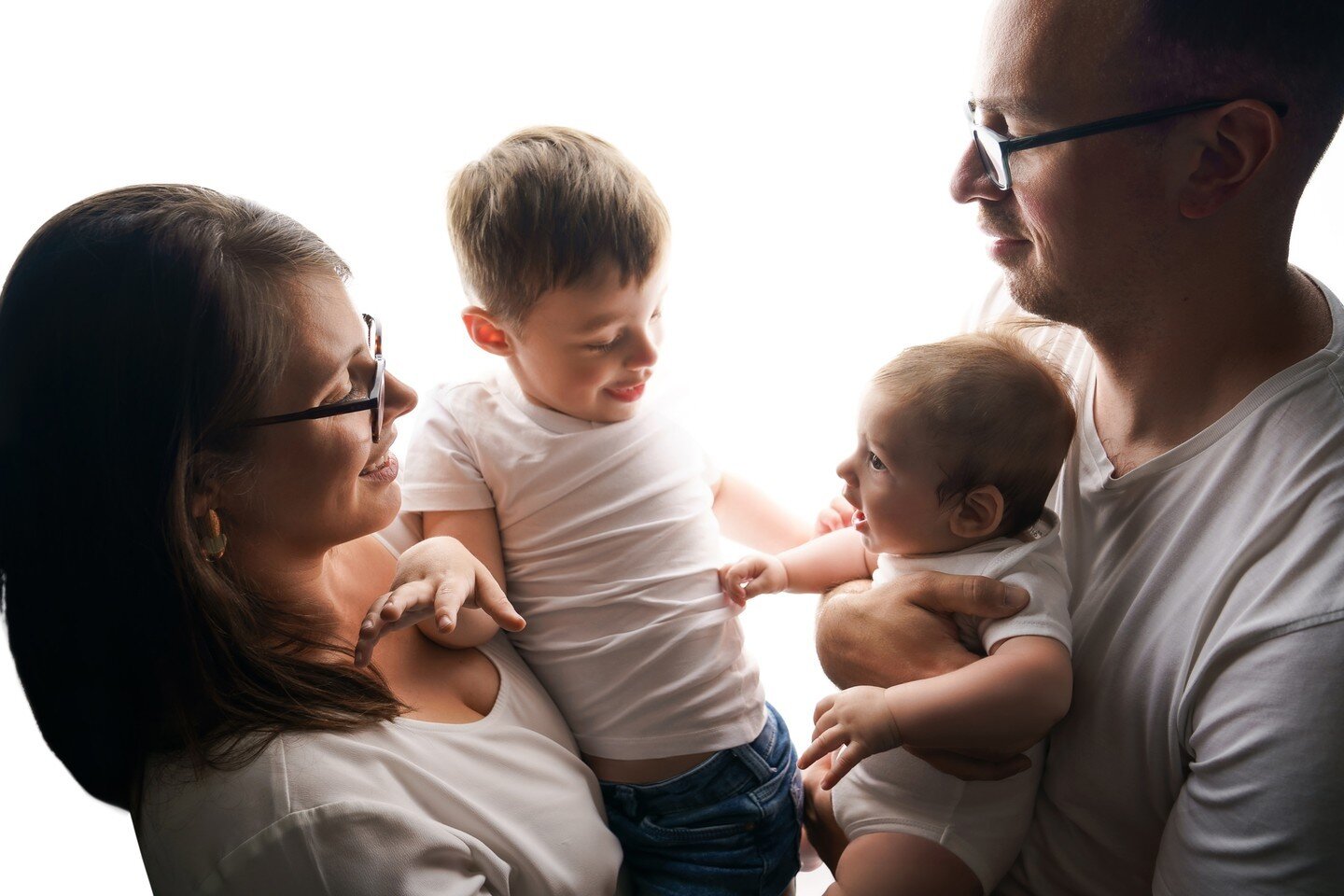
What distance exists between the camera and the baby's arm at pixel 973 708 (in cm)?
133

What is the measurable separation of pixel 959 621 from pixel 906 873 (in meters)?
0.36

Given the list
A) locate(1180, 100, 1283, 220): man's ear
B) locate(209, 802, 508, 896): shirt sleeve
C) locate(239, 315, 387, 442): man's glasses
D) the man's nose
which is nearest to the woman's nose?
locate(239, 315, 387, 442): man's glasses

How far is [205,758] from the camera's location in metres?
1.23

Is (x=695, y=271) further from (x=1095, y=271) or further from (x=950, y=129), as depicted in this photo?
(x=1095, y=271)

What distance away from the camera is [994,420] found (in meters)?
1.45

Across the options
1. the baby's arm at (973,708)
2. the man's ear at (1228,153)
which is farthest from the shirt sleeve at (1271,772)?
the man's ear at (1228,153)

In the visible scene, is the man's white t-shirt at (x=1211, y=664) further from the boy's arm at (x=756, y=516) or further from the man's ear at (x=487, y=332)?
the man's ear at (x=487, y=332)

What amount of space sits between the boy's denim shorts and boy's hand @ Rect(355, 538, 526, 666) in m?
0.40

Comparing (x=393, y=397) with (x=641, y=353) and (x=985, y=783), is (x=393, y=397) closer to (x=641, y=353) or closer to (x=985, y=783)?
(x=641, y=353)

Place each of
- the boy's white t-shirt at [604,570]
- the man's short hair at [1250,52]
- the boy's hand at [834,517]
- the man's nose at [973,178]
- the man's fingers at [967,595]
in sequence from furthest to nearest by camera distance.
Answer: the boy's hand at [834,517]
the boy's white t-shirt at [604,570]
the man's nose at [973,178]
the man's fingers at [967,595]
the man's short hair at [1250,52]

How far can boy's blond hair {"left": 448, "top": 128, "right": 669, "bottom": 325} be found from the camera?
62.9 inches

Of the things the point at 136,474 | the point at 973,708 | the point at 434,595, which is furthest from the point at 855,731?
the point at 136,474

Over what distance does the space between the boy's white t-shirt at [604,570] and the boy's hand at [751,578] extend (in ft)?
0.09

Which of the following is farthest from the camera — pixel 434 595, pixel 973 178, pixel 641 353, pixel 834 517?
pixel 834 517
